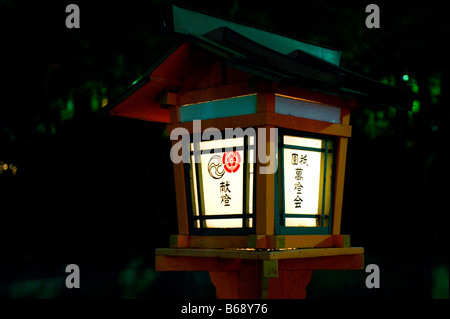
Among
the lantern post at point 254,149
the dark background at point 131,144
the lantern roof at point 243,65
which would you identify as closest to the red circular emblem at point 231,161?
the lantern post at point 254,149

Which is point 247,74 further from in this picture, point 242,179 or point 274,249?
point 274,249

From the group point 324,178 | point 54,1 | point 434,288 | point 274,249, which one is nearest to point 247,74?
point 324,178

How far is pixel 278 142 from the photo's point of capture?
4559 millimetres

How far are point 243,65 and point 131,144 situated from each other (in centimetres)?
585

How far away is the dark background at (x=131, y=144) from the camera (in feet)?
30.0

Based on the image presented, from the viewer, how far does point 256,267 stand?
4.98 metres

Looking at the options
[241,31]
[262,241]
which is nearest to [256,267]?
[262,241]

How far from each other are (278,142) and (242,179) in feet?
1.31

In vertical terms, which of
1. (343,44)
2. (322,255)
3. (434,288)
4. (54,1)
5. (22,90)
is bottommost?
(434,288)

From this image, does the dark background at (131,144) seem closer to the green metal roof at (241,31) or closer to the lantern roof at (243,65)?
the green metal roof at (241,31)

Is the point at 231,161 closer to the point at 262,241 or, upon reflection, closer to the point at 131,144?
the point at 262,241

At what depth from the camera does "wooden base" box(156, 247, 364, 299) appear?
474 centimetres

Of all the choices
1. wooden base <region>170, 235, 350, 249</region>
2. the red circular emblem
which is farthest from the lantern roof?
wooden base <region>170, 235, 350, 249</region>

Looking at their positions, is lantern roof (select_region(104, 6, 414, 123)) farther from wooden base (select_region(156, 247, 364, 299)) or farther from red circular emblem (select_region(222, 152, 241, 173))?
wooden base (select_region(156, 247, 364, 299))
